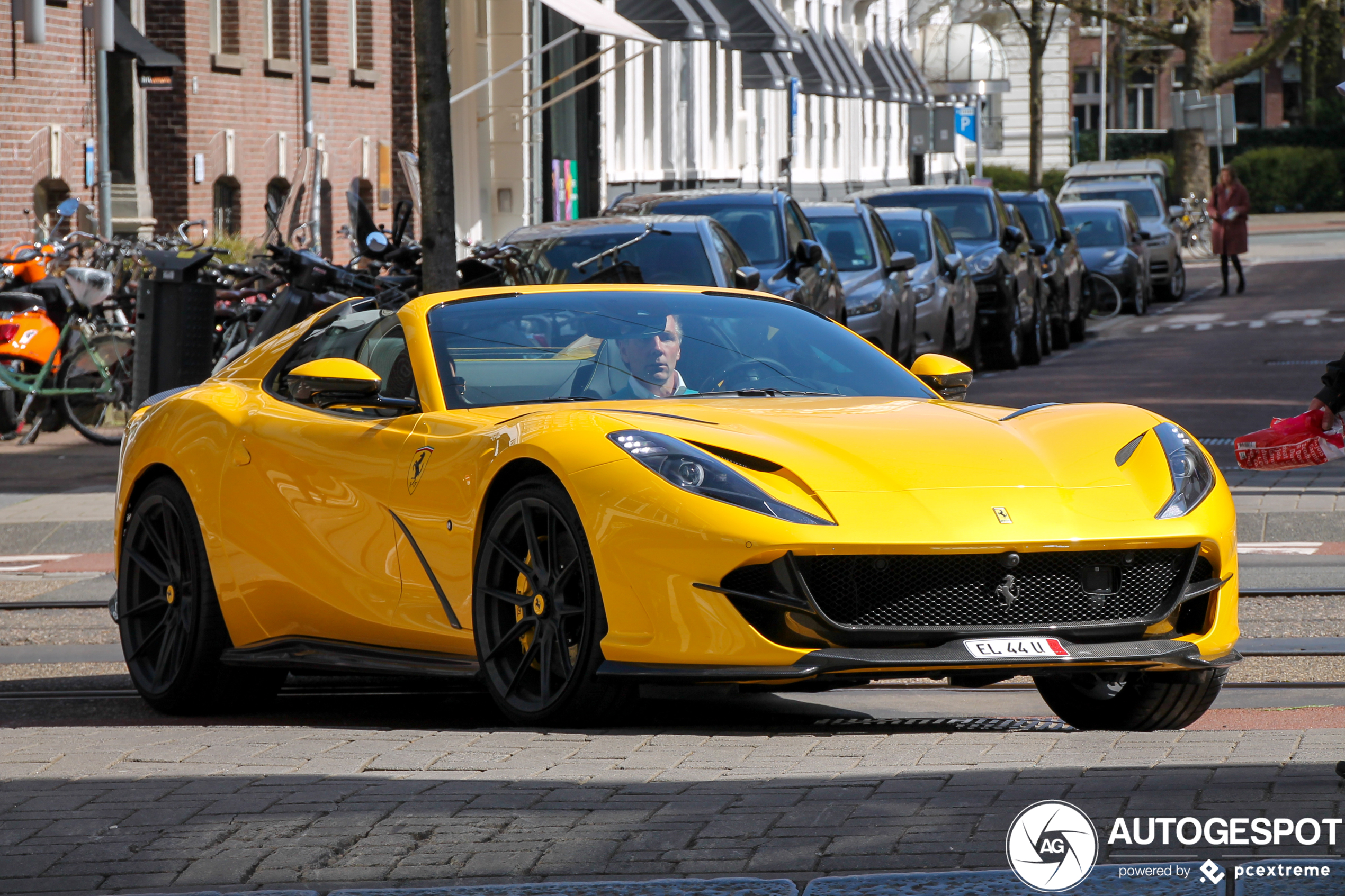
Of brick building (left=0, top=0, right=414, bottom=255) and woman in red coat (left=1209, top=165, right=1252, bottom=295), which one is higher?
brick building (left=0, top=0, right=414, bottom=255)

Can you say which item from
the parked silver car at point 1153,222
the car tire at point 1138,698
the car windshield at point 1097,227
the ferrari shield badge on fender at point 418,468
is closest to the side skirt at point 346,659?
the ferrari shield badge on fender at point 418,468

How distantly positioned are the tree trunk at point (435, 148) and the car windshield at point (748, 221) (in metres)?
3.92

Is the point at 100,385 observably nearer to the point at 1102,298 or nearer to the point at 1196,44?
the point at 1102,298

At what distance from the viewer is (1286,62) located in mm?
99000

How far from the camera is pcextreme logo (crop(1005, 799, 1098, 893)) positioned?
141 inches

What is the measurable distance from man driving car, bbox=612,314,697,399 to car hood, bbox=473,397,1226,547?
271 mm

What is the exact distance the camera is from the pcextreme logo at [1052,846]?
3.59m

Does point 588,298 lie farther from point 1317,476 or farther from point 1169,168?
point 1169,168

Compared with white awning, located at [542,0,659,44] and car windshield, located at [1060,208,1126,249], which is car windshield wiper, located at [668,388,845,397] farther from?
car windshield, located at [1060,208,1126,249]

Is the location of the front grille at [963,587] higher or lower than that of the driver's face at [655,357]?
lower

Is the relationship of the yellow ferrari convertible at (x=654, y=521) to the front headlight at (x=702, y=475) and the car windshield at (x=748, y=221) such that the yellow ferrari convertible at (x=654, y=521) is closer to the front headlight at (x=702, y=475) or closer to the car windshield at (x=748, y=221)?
the front headlight at (x=702, y=475)

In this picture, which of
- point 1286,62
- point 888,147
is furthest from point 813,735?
point 1286,62

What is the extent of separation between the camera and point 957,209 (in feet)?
81.8

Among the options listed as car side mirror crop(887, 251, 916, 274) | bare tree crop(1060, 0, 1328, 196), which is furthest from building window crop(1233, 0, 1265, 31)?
car side mirror crop(887, 251, 916, 274)
